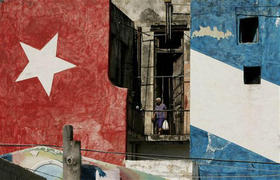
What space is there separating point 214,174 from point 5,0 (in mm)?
10791

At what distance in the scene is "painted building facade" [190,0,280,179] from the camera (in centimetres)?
2859

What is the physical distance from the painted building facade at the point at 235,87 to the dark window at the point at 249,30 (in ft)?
0.14

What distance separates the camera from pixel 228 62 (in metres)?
29.3

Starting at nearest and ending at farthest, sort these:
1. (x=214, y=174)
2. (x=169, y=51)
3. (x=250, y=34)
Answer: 1. (x=214, y=174)
2. (x=250, y=34)
3. (x=169, y=51)

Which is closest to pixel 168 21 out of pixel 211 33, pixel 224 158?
pixel 211 33

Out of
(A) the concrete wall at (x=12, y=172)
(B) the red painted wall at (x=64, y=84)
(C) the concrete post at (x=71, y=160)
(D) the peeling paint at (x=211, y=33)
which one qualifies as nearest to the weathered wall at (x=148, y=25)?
(D) the peeling paint at (x=211, y=33)

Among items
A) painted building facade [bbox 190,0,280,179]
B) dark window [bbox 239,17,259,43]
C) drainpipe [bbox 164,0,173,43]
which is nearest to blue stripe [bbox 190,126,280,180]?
painted building facade [bbox 190,0,280,179]

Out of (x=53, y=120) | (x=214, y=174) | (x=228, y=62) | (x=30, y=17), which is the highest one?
(x=30, y=17)

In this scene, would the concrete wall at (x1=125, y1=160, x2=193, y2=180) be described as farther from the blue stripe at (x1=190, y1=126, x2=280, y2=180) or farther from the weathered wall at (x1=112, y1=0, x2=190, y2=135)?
the weathered wall at (x1=112, y1=0, x2=190, y2=135)

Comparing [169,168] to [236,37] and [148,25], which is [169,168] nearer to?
[236,37]

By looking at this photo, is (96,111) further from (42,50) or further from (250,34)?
(250,34)

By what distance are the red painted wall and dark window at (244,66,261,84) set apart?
4744mm

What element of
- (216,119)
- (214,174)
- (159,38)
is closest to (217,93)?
(216,119)

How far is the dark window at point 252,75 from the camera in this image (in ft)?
96.3
